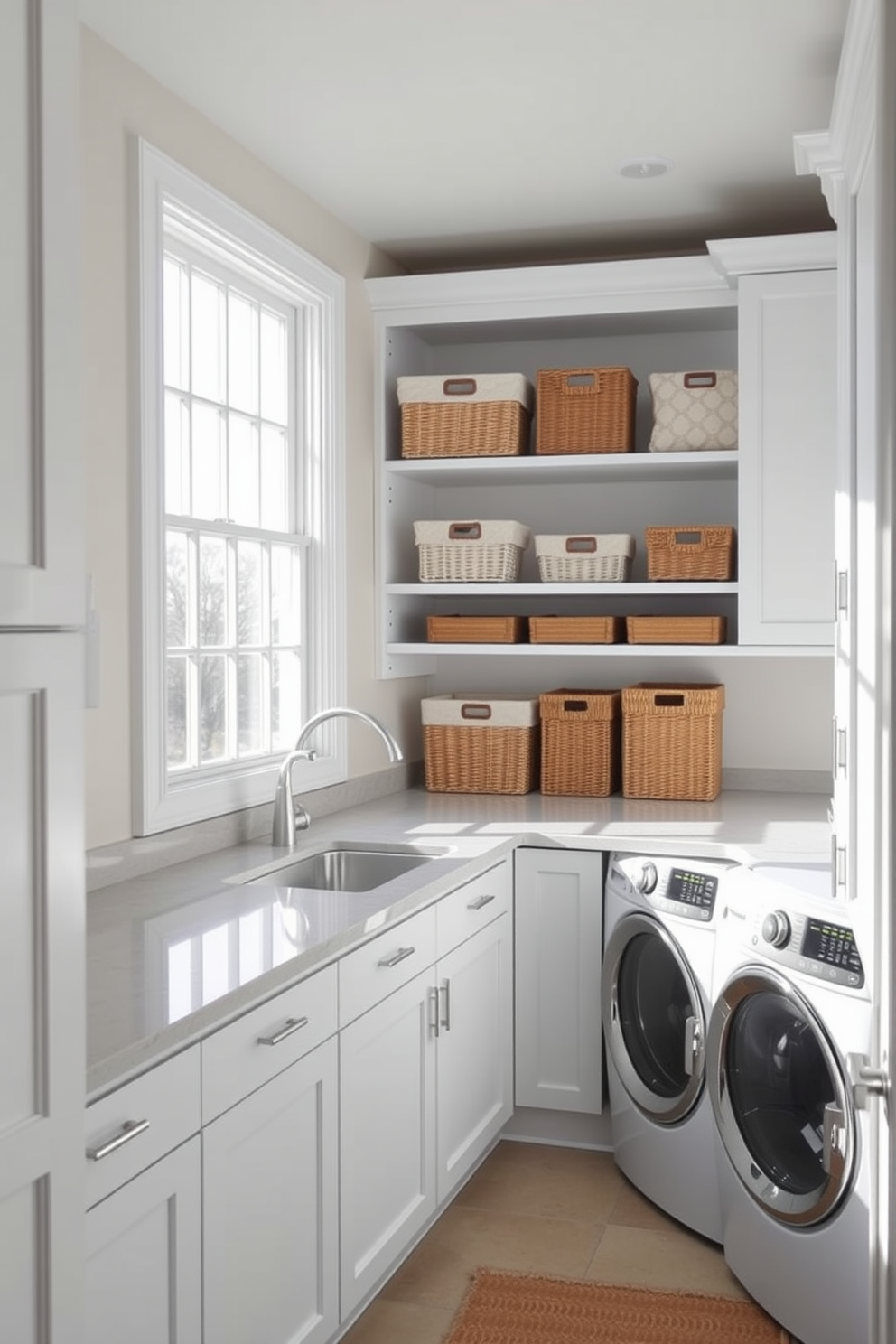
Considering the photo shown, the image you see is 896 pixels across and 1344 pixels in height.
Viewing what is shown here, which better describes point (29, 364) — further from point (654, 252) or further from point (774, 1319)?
point (654, 252)

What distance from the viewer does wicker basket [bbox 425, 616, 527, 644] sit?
4.12m

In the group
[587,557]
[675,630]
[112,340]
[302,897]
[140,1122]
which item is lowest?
[140,1122]

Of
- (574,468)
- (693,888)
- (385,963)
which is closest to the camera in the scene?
(385,963)

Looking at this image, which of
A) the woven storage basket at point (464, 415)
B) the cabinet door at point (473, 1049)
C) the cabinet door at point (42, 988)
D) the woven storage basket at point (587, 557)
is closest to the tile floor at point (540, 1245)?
the cabinet door at point (473, 1049)

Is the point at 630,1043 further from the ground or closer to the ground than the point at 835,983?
closer to the ground

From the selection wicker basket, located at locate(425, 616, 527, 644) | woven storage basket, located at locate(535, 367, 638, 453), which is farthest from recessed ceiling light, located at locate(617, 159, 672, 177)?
wicker basket, located at locate(425, 616, 527, 644)

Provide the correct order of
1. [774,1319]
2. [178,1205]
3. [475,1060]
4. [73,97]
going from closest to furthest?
[73,97] < [178,1205] < [774,1319] < [475,1060]

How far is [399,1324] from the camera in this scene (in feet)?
8.93

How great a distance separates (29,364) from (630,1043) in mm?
2503

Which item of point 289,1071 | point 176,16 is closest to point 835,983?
point 289,1071

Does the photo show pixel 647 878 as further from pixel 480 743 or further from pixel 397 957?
pixel 480 743

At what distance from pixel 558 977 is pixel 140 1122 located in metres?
1.89

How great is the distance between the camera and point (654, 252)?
13.8 feet

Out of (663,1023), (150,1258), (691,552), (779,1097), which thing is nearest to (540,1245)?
(663,1023)
